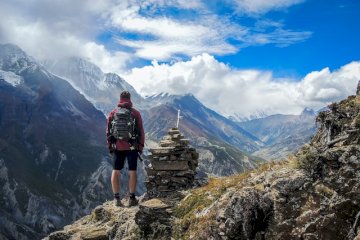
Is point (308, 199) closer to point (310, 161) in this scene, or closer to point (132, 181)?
point (310, 161)

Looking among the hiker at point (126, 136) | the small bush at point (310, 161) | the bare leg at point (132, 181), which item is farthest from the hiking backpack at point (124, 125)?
the small bush at point (310, 161)

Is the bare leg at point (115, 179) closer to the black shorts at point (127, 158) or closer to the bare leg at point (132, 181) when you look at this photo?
the black shorts at point (127, 158)

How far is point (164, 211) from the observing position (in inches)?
568

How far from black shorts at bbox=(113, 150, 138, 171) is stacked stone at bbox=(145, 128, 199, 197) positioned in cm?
136

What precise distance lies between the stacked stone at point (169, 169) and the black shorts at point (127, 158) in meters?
1.36

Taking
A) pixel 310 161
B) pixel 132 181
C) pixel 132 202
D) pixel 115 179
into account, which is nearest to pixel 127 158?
pixel 132 181

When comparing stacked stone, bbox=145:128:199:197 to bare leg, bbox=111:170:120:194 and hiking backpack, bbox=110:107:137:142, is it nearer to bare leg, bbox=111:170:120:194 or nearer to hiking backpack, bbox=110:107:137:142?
bare leg, bbox=111:170:120:194

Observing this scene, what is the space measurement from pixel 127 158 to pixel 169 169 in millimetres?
2163

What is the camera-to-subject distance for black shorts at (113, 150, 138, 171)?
17.8 meters

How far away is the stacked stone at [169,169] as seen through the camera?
61.9ft

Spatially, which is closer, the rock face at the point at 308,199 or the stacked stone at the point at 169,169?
the rock face at the point at 308,199

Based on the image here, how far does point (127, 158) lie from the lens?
18000mm

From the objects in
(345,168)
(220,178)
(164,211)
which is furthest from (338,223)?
(220,178)

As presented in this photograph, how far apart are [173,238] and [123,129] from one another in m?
5.92
